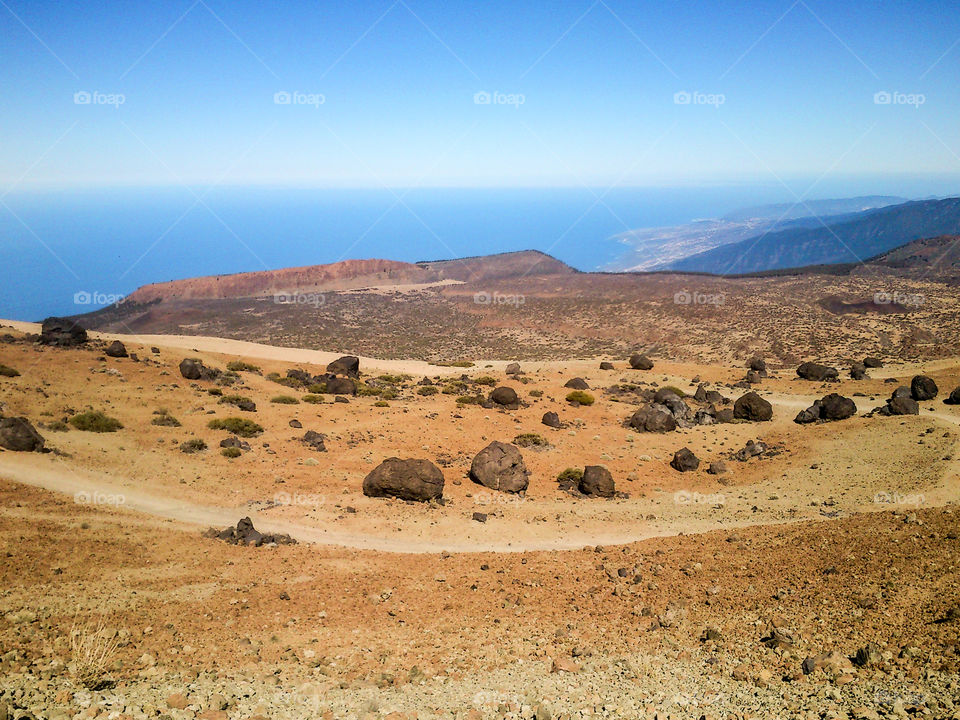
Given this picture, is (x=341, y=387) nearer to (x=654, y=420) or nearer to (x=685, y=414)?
(x=654, y=420)

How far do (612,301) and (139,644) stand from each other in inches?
2872

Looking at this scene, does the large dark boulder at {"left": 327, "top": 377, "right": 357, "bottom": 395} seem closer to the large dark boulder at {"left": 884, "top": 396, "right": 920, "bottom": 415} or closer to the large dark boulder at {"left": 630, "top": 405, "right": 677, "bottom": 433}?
the large dark boulder at {"left": 630, "top": 405, "right": 677, "bottom": 433}

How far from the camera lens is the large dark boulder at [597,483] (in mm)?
20219

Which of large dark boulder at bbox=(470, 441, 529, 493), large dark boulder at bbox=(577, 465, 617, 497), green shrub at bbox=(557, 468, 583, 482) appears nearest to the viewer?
large dark boulder at bbox=(577, 465, 617, 497)

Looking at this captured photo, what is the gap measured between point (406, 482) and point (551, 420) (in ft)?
36.6

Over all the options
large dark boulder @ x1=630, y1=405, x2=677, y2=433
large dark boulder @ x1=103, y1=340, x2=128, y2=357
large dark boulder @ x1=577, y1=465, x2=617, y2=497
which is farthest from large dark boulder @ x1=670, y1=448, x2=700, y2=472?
large dark boulder @ x1=103, y1=340, x2=128, y2=357

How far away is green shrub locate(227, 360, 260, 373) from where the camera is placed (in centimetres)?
3459

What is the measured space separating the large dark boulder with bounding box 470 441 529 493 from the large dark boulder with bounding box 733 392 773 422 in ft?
49.9

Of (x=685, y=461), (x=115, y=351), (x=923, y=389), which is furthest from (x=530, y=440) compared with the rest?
(x=115, y=351)

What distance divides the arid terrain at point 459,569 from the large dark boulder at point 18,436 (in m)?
0.36

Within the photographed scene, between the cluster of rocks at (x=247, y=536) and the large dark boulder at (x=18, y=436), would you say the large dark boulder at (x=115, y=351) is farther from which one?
the cluster of rocks at (x=247, y=536)

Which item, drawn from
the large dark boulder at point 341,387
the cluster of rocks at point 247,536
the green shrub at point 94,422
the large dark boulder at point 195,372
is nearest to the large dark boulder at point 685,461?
the cluster of rocks at point 247,536

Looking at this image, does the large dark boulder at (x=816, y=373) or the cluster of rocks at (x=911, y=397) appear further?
the large dark boulder at (x=816, y=373)

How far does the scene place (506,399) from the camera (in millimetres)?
30344
